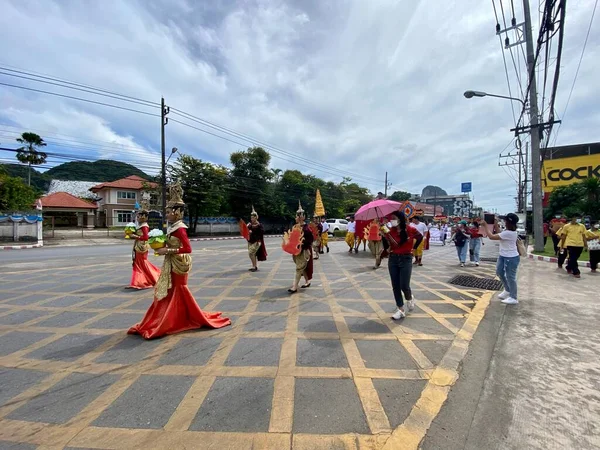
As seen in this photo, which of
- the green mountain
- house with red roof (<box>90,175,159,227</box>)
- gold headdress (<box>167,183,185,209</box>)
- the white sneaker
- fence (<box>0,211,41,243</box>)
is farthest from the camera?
the green mountain

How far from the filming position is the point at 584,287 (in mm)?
6598

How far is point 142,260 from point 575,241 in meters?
11.1

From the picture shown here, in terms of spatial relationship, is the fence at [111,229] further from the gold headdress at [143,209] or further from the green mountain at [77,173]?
the green mountain at [77,173]

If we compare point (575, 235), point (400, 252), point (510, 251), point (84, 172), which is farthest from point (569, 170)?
point (84, 172)

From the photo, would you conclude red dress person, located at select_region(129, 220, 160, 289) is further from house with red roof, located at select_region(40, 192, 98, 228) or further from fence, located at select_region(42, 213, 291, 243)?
house with red roof, located at select_region(40, 192, 98, 228)

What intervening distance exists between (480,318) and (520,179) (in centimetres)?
3183

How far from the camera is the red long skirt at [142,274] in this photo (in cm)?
638

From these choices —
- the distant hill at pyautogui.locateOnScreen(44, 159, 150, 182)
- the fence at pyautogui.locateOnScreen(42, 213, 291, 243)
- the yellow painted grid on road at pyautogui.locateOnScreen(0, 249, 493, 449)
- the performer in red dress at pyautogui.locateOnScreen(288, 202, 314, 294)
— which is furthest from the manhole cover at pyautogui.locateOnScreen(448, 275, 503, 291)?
the distant hill at pyautogui.locateOnScreen(44, 159, 150, 182)

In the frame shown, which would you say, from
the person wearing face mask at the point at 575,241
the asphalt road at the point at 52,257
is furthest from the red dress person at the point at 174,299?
the person wearing face mask at the point at 575,241

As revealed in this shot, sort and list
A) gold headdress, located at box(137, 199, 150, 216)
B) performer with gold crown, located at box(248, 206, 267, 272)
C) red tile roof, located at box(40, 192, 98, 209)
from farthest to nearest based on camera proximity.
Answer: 1. red tile roof, located at box(40, 192, 98, 209)
2. performer with gold crown, located at box(248, 206, 267, 272)
3. gold headdress, located at box(137, 199, 150, 216)

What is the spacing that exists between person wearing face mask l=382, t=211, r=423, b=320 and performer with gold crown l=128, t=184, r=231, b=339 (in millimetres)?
2693

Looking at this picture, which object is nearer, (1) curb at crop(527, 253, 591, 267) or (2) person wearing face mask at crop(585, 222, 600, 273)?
(2) person wearing face mask at crop(585, 222, 600, 273)

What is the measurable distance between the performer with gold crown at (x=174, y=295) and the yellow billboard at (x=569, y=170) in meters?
42.0

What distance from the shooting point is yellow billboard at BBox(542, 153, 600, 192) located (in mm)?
31594
